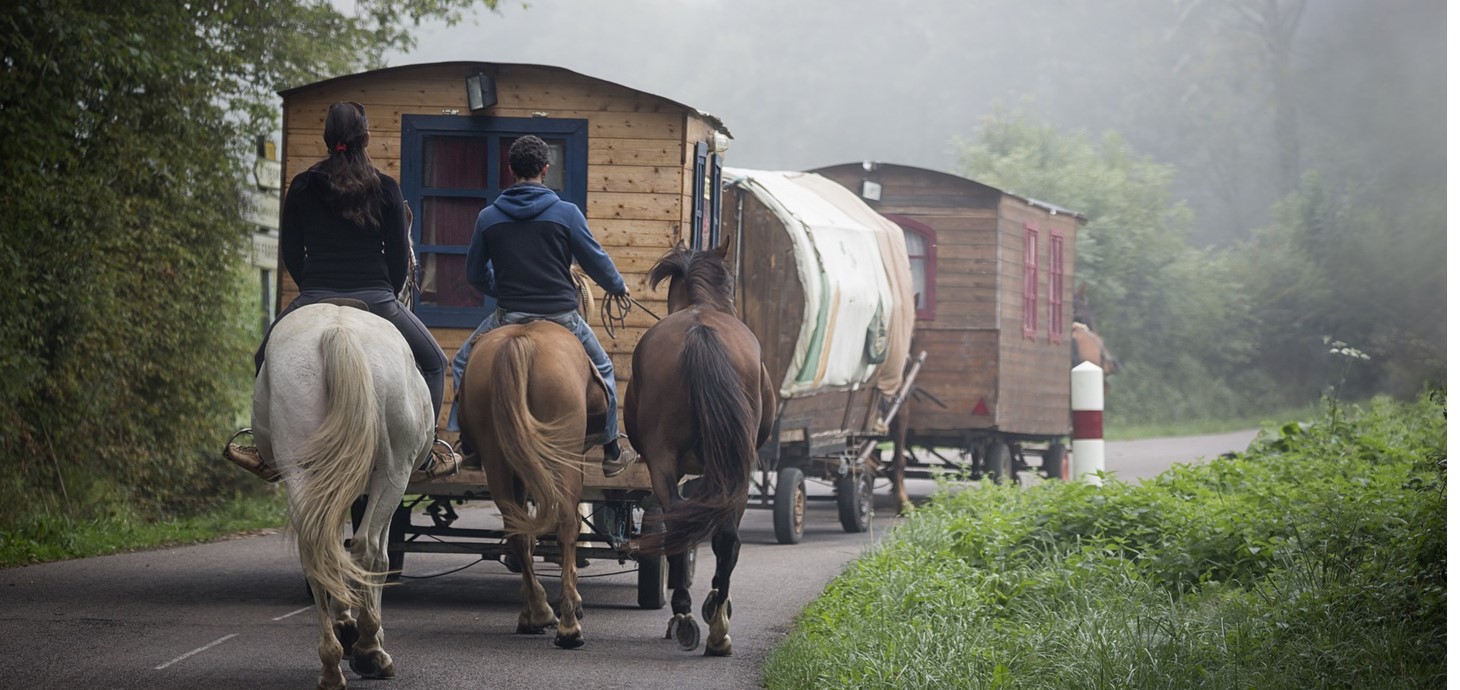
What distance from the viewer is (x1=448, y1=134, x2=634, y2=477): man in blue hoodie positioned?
821cm

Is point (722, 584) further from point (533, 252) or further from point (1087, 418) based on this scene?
point (1087, 418)

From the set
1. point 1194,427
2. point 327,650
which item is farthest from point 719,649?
point 1194,427

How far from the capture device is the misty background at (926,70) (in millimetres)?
55969

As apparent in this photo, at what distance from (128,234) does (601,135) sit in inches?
202

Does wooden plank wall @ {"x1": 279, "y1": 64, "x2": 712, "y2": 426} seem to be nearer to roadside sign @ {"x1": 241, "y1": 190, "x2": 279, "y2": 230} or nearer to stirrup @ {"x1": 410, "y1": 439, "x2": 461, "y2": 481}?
stirrup @ {"x1": 410, "y1": 439, "x2": 461, "y2": 481}

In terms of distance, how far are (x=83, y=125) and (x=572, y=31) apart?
95451mm

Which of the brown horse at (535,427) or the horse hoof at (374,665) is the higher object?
the brown horse at (535,427)

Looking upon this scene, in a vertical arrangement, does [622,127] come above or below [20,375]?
above

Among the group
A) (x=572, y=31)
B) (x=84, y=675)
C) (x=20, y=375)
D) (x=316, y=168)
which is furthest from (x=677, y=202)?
(x=572, y=31)

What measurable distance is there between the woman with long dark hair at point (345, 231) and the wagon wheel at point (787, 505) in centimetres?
665

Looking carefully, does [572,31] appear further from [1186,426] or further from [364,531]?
[364,531]

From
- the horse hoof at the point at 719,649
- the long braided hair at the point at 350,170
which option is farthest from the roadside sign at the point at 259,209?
the horse hoof at the point at 719,649

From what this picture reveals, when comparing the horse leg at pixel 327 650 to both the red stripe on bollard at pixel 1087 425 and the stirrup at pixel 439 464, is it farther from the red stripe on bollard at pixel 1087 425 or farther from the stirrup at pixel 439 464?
the red stripe on bollard at pixel 1087 425

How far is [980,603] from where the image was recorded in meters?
7.90
